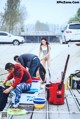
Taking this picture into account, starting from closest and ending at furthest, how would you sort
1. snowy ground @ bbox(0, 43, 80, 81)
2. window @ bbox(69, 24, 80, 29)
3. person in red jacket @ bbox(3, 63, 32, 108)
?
1. person in red jacket @ bbox(3, 63, 32, 108)
2. snowy ground @ bbox(0, 43, 80, 81)
3. window @ bbox(69, 24, 80, 29)

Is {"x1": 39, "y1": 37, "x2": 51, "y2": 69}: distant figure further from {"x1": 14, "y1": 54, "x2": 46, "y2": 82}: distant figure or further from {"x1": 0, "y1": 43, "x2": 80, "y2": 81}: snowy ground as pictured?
{"x1": 14, "y1": 54, "x2": 46, "y2": 82}: distant figure

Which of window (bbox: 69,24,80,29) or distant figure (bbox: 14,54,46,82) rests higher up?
window (bbox: 69,24,80,29)

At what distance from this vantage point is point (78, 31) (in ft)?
60.5

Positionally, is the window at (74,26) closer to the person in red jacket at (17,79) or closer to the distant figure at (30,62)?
the distant figure at (30,62)

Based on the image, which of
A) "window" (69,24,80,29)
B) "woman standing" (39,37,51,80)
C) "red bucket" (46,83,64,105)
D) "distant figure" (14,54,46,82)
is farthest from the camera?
"window" (69,24,80,29)

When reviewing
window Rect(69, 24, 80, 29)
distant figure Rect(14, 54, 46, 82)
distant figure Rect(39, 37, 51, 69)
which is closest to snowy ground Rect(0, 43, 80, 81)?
window Rect(69, 24, 80, 29)

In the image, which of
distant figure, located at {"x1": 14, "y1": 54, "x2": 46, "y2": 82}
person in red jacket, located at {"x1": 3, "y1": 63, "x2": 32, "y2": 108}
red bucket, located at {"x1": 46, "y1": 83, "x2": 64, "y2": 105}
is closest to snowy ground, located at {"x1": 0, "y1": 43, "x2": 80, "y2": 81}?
distant figure, located at {"x1": 14, "y1": 54, "x2": 46, "y2": 82}

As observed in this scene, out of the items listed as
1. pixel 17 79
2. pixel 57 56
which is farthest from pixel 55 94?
pixel 57 56

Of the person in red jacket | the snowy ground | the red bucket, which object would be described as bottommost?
the snowy ground

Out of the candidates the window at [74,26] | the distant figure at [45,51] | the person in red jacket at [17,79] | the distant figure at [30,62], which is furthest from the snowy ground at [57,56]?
the person in red jacket at [17,79]

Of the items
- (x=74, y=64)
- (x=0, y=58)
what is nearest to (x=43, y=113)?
(x=74, y=64)

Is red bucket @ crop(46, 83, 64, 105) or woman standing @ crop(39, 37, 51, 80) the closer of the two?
red bucket @ crop(46, 83, 64, 105)

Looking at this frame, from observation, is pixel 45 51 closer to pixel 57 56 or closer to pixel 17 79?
pixel 17 79

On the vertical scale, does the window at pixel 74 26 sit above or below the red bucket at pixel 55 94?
above
